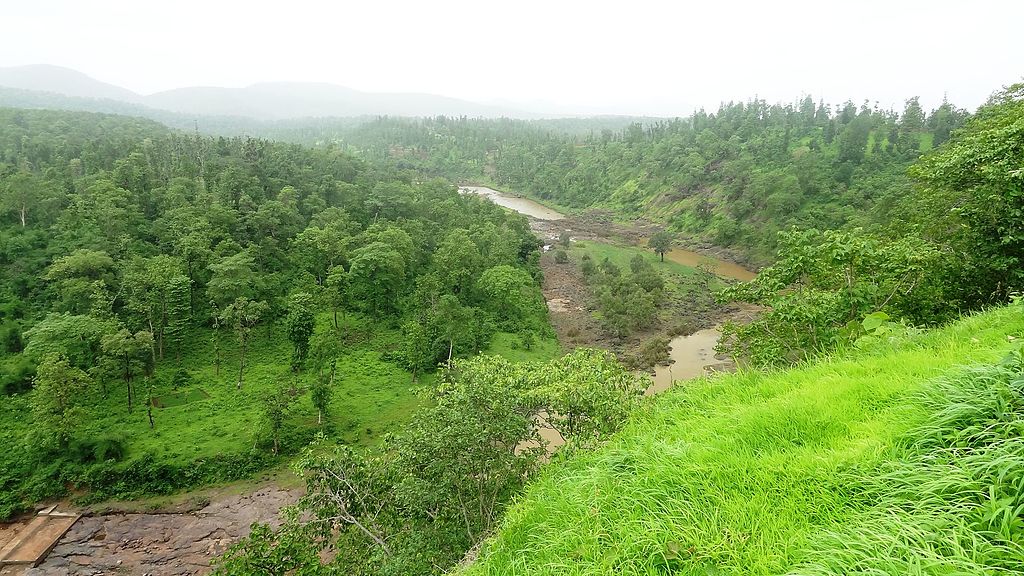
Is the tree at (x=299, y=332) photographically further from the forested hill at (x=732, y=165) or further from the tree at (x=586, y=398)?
the forested hill at (x=732, y=165)

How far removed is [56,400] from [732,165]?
6674 cm

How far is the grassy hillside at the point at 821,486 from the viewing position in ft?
8.11

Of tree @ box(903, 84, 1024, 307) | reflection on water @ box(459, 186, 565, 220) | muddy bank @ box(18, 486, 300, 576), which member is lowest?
muddy bank @ box(18, 486, 300, 576)

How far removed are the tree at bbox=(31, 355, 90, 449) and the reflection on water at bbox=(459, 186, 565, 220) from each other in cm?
5552

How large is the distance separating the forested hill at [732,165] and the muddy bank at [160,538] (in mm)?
39694

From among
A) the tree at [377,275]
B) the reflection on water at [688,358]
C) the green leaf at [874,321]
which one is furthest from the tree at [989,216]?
the tree at [377,275]

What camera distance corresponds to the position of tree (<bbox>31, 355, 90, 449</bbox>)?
Answer: 16766mm

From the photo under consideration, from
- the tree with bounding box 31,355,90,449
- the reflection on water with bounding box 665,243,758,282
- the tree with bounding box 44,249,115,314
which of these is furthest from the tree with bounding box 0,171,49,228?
the reflection on water with bounding box 665,243,758,282

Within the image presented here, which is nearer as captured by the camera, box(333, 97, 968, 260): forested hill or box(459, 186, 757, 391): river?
box(459, 186, 757, 391): river

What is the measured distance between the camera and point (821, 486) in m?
3.14

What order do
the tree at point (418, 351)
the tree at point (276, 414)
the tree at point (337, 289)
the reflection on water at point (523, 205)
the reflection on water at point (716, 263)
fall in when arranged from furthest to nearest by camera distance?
the reflection on water at point (523, 205)
the reflection on water at point (716, 263)
the tree at point (337, 289)
the tree at point (418, 351)
the tree at point (276, 414)

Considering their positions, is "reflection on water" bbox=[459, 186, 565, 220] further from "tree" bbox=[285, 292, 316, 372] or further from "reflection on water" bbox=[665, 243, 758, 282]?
"tree" bbox=[285, 292, 316, 372]

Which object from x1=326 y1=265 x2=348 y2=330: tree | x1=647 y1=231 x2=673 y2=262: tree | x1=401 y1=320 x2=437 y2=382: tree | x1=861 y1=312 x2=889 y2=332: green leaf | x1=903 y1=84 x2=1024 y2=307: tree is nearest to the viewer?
x1=861 y1=312 x2=889 y2=332: green leaf

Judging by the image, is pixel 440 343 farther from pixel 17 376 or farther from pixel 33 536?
pixel 17 376
